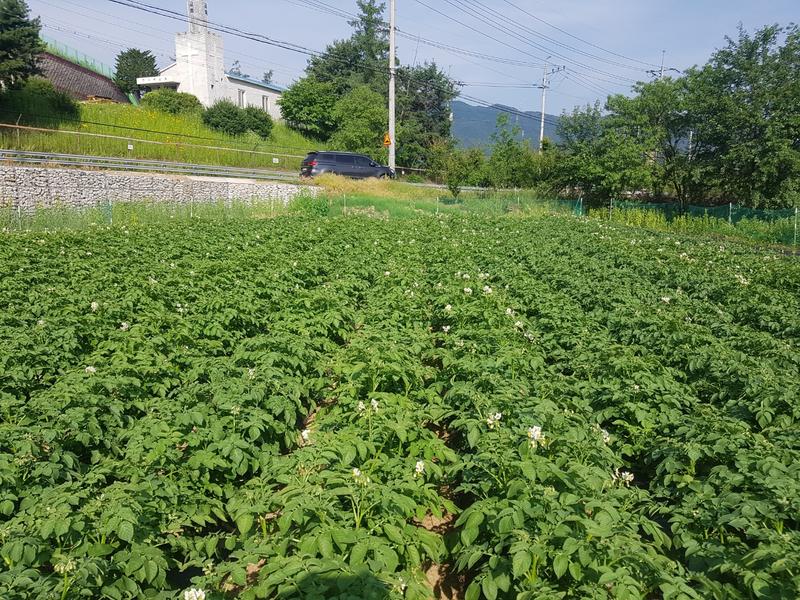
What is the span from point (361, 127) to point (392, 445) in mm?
42135

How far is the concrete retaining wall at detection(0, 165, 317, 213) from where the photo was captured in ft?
61.1

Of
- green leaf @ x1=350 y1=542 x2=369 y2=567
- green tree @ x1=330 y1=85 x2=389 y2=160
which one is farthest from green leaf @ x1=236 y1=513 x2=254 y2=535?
green tree @ x1=330 y1=85 x2=389 y2=160

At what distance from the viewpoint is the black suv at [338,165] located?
31.9 metres

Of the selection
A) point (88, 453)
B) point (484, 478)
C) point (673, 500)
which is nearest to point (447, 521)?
point (484, 478)

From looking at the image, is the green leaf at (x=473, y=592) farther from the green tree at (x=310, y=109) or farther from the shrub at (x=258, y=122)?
the green tree at (x=310, y=109)

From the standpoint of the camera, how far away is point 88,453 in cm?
439

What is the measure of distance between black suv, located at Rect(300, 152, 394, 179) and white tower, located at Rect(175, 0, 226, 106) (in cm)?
2249

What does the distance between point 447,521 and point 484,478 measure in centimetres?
82

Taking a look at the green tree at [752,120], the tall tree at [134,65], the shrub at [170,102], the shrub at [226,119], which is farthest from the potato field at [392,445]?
the tall tree at [134,65]

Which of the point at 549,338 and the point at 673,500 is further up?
the point at 549,338

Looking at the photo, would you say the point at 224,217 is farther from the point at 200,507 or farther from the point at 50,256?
the point at 200,507

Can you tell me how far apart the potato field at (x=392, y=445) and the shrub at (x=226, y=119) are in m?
36.5

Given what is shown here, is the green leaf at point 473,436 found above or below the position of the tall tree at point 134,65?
below

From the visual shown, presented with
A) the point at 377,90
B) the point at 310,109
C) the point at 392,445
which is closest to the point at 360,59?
the point at 377,90
